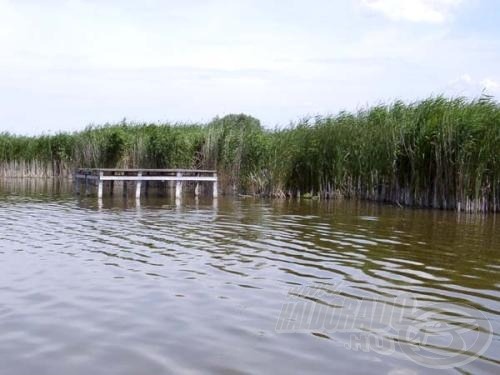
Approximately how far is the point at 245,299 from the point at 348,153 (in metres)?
15.9

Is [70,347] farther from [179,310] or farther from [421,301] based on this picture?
[421,301]

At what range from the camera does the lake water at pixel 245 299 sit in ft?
17.3

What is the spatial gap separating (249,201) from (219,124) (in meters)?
6.53

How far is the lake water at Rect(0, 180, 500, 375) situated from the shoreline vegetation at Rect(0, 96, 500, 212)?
15.4ft

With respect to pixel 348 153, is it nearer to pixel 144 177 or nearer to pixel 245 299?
pixel 144 177

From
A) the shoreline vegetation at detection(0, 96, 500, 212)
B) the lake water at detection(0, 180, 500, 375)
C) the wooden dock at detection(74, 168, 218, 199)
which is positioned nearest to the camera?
the lake water at detection(0, 180, 500, 375)

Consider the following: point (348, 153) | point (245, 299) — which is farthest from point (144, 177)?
point (245, 299)

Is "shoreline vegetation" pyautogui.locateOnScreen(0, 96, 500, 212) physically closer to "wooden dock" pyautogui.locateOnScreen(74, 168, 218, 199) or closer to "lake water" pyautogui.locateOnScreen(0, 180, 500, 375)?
"wooden dock" pyautogui.locateOnScreen(74, 168, 218, 199)

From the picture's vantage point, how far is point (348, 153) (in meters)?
22.4

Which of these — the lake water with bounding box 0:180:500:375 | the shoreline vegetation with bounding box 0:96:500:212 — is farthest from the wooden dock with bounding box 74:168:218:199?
the lake water with bounding box 0:180:500:375

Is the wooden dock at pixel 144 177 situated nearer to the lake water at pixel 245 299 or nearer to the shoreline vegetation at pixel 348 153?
the shoreline vegetation at pixel 348 153

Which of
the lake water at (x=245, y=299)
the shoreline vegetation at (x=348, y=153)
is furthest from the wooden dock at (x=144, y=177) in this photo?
the lake water at (x=245, y=299)

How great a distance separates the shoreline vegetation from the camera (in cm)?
1839

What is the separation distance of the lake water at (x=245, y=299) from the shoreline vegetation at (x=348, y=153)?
4702 mm
